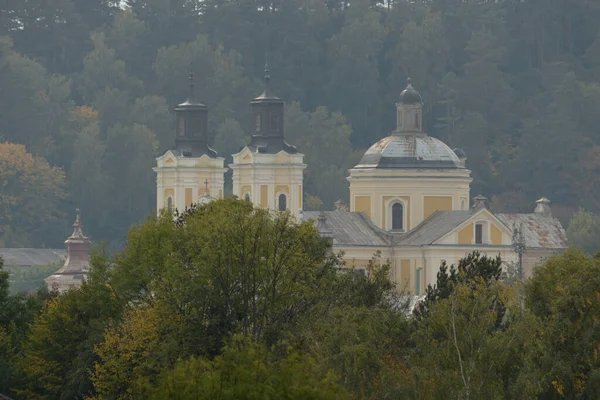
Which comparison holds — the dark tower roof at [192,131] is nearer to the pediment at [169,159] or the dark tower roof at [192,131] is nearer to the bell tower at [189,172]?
the bell tower at [189,172]

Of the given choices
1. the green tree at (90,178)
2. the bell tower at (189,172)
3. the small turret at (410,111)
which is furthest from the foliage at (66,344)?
the green tree at (90,178)

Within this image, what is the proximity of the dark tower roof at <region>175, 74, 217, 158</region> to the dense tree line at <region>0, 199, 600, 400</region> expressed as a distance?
5514 cm

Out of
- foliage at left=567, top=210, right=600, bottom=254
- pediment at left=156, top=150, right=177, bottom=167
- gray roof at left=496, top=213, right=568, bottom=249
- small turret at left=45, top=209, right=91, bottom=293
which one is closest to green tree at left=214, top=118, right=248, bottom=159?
small turret at left=45, top=209, right=91, bottom=293

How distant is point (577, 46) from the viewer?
174 metres

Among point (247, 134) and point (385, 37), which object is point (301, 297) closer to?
point (247, 134)

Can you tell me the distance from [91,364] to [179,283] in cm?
409

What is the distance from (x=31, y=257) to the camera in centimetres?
13800

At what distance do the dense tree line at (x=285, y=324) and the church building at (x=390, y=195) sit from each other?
4569 centimetres

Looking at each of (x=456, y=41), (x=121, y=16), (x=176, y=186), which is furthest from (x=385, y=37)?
(x=176, y=186)

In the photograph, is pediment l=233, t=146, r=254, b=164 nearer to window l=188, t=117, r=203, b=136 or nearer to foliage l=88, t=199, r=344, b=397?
window l=188, t=117, r=203, b=136

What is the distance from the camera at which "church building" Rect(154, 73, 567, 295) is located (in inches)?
4380

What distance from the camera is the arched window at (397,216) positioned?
376ft

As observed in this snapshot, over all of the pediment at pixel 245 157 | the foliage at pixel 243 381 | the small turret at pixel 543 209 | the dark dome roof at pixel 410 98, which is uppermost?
the dark dome roof at pixel 410 98

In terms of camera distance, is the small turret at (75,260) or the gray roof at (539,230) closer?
the gray roof at (539,230)
